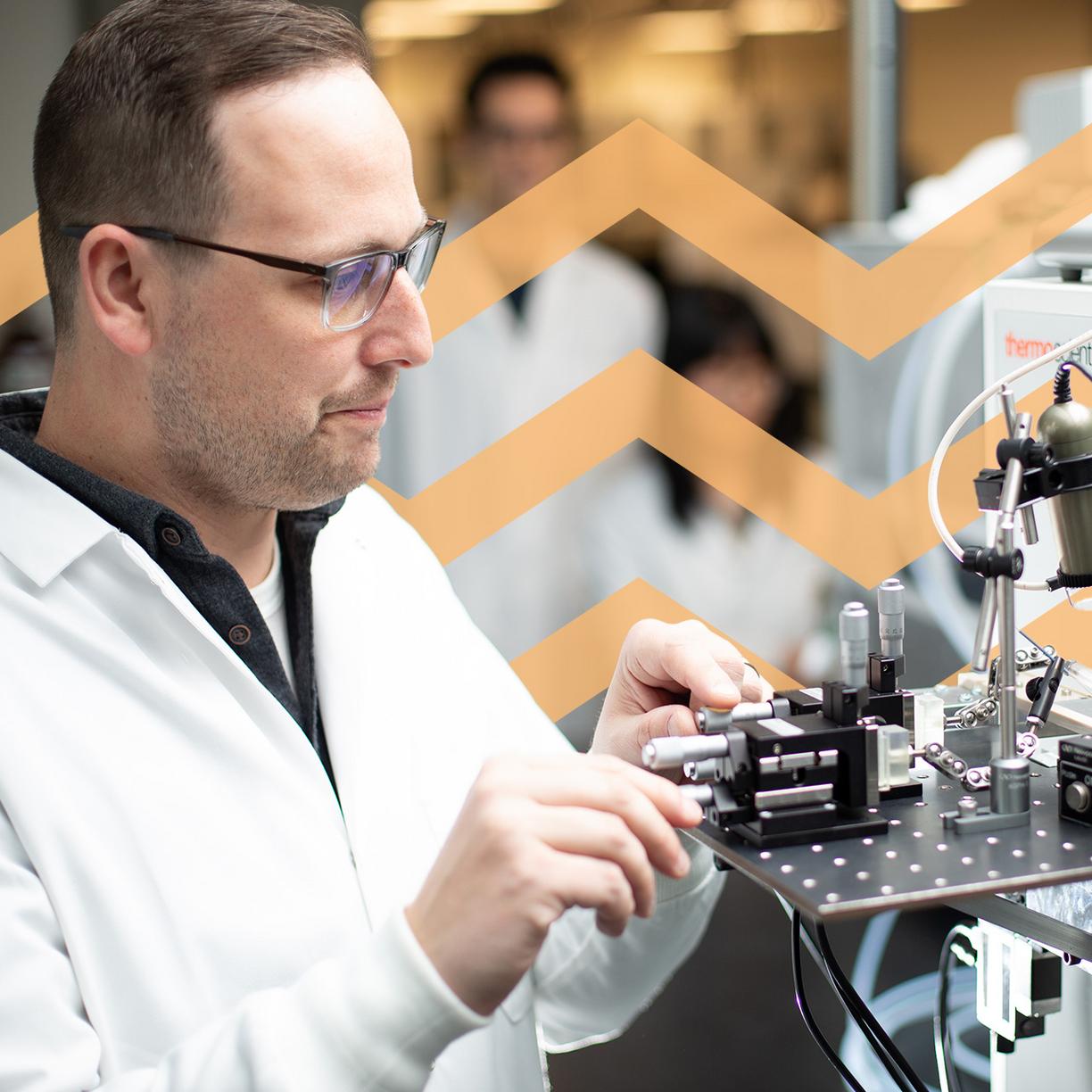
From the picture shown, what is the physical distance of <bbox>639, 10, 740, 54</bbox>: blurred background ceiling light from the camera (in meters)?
3.67

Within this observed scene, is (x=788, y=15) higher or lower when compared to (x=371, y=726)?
higher

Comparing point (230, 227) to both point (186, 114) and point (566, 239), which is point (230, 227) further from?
point (566, 239)

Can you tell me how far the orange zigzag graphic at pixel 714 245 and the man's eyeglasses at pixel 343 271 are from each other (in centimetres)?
158

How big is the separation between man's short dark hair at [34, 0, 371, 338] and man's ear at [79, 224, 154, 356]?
25 mm

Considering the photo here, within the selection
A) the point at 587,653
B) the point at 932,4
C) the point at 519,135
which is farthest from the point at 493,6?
the point at 932,4

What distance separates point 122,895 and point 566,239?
85.7 inches

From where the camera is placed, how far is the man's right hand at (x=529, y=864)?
753 mm

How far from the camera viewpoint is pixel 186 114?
105 centimetres

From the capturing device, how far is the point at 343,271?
1053 mm

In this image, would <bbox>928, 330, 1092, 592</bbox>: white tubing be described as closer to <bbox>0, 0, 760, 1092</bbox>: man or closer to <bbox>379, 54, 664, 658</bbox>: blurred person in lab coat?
<bbox>0, 0, 760, 1092</bbox>: man

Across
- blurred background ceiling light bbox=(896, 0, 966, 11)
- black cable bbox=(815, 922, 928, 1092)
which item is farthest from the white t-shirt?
blurred background ceiling light bbox=(896, 0, 966, 11)

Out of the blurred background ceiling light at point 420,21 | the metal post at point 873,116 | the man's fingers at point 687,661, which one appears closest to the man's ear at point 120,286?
the man's fingers at point 687,661

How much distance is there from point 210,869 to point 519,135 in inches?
91.3

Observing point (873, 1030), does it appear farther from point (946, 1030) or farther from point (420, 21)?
point (420, 21)
